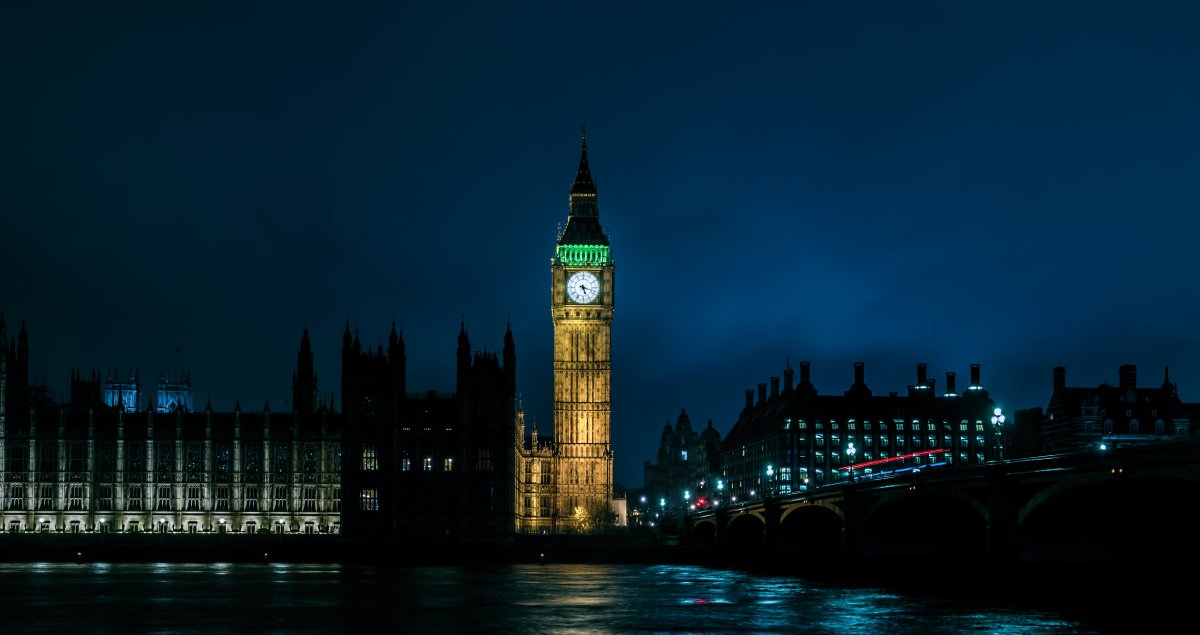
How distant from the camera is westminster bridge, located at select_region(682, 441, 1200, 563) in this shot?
70062 millimetres

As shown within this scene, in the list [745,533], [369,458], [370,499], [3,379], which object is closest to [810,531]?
[745,533]

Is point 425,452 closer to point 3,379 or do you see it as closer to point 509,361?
point 509,361

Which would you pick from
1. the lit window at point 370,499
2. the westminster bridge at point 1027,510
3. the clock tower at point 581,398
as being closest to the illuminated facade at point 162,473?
the lit window at point 370,499

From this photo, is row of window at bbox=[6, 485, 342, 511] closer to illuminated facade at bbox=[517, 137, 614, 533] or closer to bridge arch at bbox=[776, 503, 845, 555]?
illuminated facade at bbox=[517, 137, 614, 533]

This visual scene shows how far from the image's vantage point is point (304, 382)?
6855 inches

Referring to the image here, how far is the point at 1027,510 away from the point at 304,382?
368 ft

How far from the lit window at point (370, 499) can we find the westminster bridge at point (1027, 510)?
37169mm

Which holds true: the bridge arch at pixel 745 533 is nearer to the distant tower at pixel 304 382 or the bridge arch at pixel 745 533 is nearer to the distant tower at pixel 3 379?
the distant tower at pixel 304 382

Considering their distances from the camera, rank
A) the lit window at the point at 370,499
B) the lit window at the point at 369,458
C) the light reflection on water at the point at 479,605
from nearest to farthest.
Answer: the light reflection on water at the point at 479,605
the lit window at the point at 370,499
the lit window at the point at 369,458

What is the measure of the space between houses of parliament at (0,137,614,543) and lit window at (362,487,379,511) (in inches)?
6.7

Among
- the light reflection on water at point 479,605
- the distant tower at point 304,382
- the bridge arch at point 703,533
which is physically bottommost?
the bridge arch at point 703,533

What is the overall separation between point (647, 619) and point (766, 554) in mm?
57872

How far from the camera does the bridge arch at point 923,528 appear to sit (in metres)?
99.1

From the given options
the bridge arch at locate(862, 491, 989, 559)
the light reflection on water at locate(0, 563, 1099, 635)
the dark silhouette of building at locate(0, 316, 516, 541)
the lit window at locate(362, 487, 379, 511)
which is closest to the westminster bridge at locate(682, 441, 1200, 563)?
the bridge arch at locate(862, 491, 989, 559)
